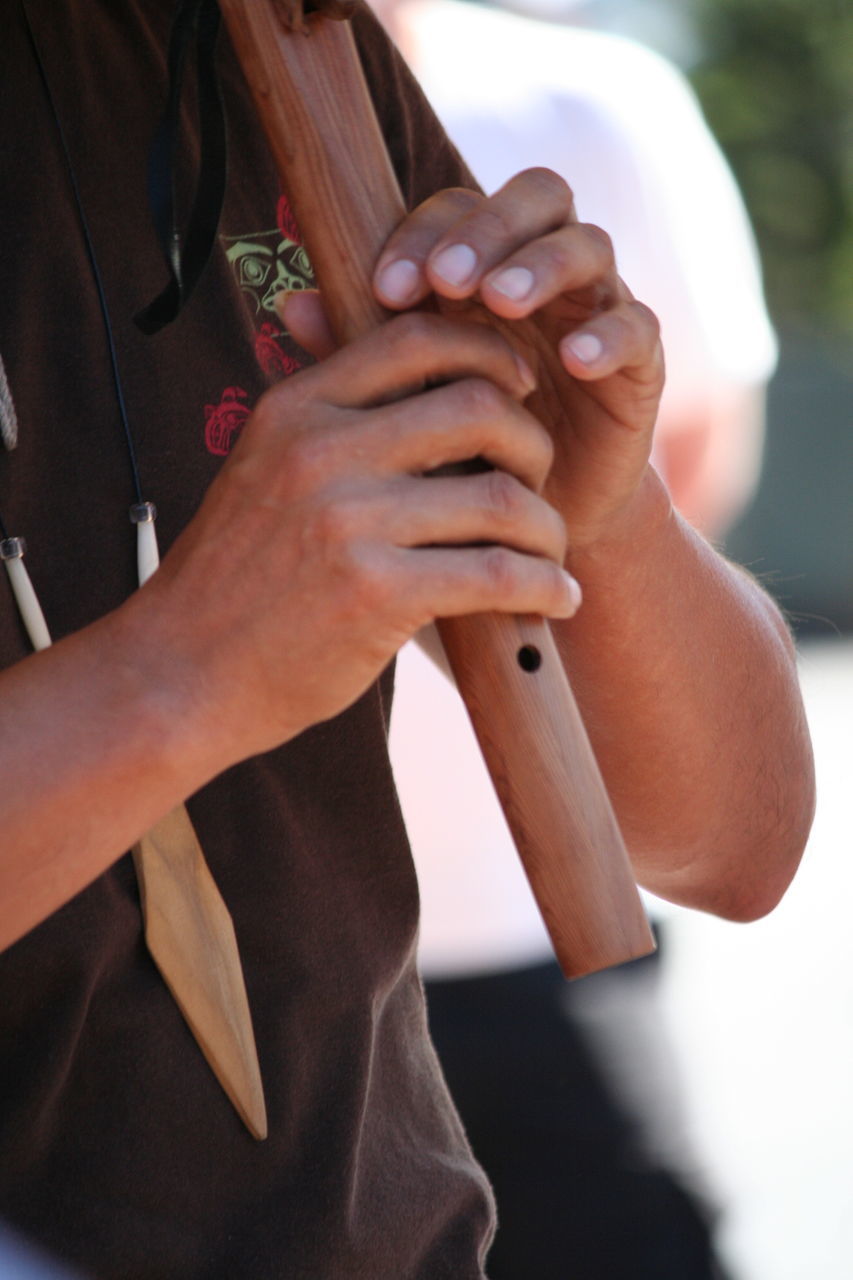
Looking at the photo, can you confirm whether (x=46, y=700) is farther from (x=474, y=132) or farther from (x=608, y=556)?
(x=474, y=132)

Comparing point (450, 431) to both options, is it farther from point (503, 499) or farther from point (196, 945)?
point (196, 945)

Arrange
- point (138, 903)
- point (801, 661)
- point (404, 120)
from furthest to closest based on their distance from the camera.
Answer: point (801, 661), point (404, 120), point (138, 903)

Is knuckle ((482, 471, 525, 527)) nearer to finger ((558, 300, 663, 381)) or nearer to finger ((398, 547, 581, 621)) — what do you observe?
finger ((398, 547, 581, 621))

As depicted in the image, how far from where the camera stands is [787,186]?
30.7 ft

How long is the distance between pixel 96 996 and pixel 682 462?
1.57 metres

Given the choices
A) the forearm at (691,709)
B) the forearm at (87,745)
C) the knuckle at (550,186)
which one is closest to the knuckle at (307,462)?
the forearm at (87,745)

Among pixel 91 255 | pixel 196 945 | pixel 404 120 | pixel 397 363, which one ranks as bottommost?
pixel 196 945

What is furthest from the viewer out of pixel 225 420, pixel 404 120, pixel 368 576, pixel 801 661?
pixel 801 661

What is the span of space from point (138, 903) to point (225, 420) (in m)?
0.36

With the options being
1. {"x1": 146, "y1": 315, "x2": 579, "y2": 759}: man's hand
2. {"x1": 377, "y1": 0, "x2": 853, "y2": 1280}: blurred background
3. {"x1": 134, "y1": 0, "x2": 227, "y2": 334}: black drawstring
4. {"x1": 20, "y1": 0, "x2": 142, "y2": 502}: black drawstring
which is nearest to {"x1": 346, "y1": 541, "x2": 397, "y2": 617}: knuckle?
{"x1": 146, "y1": 315, "x2": 579, "y2": 759}: man's hand

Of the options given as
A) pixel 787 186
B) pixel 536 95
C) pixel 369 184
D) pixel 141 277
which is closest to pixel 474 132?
pixel 536 95

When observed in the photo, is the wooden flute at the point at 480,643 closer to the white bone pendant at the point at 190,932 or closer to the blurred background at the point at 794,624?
the white bone pendant at the point at 190,932

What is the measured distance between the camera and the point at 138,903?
0.99m

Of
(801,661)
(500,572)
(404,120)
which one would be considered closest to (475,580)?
(500,572)
